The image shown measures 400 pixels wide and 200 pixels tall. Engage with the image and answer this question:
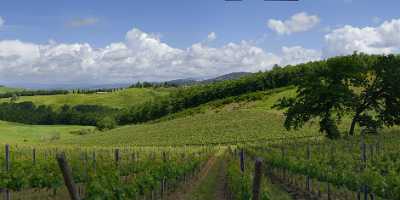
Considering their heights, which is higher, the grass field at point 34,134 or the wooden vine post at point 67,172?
the wooden vine post at point 67,172

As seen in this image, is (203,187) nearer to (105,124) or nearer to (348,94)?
(348,94)

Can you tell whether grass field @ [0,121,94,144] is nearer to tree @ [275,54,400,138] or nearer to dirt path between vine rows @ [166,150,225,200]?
tree @ [275,54,400,138]

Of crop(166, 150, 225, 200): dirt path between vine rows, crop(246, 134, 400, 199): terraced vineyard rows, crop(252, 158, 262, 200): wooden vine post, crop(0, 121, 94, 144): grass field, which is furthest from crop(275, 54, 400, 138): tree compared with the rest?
crop(0, 121, 94, 144): grass field

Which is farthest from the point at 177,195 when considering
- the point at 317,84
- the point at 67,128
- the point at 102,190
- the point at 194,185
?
the point at 67,128

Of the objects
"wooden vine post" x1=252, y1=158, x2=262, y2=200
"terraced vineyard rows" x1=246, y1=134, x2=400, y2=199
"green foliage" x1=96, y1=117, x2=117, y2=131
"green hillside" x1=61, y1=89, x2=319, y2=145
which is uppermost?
"wooden vine post" x1=252, y1=158, x2=262, y2=200

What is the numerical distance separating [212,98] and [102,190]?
11427 centimetres

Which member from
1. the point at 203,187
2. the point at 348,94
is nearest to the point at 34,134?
the point at 348,94

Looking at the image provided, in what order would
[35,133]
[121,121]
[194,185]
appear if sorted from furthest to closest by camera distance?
[121,121], [35,133], [194,185]

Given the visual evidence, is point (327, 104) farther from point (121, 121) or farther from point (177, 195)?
point (121, 121)

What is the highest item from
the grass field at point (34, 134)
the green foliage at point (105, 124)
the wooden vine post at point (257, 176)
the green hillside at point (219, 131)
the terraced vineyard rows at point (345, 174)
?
the wooden vine post at point (257, 176)

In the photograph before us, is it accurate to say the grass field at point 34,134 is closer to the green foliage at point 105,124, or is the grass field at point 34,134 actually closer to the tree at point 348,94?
the green foliage at point 105,124

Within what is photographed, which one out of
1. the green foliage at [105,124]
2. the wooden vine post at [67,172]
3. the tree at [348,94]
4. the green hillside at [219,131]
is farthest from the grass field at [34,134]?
the wooden vine post at [67,172]

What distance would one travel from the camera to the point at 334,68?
47.7m

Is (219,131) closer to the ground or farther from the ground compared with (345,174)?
closer to the ground
